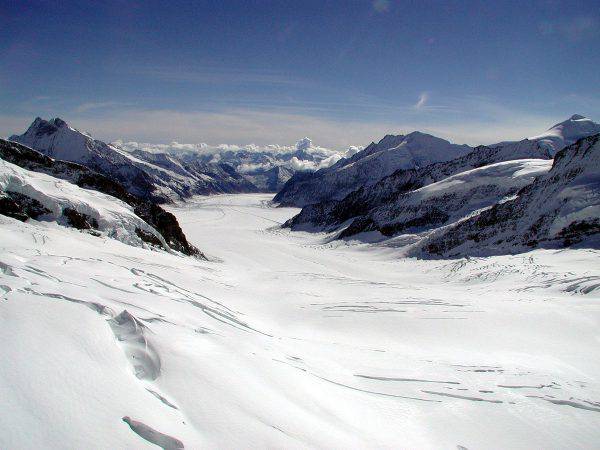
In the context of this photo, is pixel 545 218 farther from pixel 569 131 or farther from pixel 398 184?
pixel 569 131

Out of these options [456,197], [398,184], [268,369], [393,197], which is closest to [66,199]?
[268,369]

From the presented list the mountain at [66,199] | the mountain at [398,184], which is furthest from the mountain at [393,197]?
the mountain at [66,199]

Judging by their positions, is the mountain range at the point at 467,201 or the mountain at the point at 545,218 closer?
the mountain at the point at 545,218

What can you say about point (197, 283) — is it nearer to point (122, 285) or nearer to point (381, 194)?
point (122, 285)

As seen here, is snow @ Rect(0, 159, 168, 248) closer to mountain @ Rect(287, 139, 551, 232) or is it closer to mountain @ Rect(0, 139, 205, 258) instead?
mountain @ Rect(0, 139, 205, 258)

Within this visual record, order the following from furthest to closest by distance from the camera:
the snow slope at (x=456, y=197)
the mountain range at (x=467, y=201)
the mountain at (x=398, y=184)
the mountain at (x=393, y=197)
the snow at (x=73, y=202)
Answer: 1. the mountain at (x=398, y=184)
2. the mountain at (x=393, y=197)
3. the snow slope at (x=456, y=197)
4. the mountain range at (x=467, y=201)
5. the snow at (x=73, y=202)

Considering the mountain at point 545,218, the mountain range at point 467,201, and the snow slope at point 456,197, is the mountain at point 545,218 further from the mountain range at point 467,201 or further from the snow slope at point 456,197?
the snow slope at point 456,197
